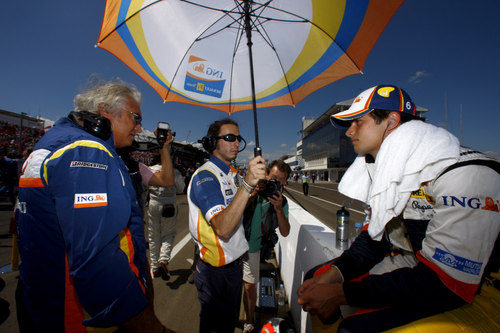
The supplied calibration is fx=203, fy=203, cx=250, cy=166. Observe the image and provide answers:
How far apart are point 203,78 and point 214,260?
2680 millimetres

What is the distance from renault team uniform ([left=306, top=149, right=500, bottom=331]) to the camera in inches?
34.6

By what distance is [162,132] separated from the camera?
7.44 ft

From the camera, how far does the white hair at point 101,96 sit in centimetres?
132

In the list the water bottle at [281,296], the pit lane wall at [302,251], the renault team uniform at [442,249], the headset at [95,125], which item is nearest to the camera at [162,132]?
the headset at [95,125]

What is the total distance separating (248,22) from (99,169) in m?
2.45

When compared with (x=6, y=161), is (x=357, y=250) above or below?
below

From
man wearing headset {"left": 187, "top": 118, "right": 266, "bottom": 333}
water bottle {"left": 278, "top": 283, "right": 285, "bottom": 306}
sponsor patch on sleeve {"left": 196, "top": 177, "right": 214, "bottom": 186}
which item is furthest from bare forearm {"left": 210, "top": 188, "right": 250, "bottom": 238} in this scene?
water bottle {"left": 278, "top": 283, "right": 285, "bottom": 306}

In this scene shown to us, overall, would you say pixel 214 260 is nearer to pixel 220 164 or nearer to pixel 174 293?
pixel 220 164

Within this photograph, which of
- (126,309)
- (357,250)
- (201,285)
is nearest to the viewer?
(126,309)

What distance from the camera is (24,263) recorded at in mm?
916

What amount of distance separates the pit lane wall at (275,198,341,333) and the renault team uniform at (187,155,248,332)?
70 centimetres

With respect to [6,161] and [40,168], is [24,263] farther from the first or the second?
[6,161]

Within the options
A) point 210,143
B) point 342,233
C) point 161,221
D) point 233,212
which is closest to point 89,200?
point 233,212

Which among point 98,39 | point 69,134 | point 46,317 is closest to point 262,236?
point 46,317
